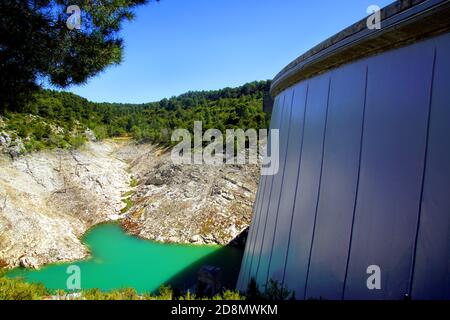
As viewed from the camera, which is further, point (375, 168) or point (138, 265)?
point (138, 265)

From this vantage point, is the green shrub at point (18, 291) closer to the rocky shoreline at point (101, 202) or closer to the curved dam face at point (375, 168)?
the curved dam face at point (375, 168)

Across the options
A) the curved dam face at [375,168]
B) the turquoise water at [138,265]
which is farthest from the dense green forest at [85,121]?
the turquoise water at [138,265]

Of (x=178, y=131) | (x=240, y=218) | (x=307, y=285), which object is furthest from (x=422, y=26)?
(x=178, y=131)

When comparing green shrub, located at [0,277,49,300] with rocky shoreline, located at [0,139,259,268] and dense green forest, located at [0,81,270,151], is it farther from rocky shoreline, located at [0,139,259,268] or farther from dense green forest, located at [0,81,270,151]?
rocky shoreline, located at [0,139,259,268]

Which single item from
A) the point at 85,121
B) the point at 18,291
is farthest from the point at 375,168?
the point at 85,121

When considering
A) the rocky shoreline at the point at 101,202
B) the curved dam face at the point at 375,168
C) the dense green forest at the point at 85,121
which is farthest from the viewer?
the dense green forest at the point at 85,121

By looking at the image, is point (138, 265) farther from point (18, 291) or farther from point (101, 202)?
point (18, 291)

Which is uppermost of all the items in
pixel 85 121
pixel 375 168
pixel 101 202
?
pixel 85 121
